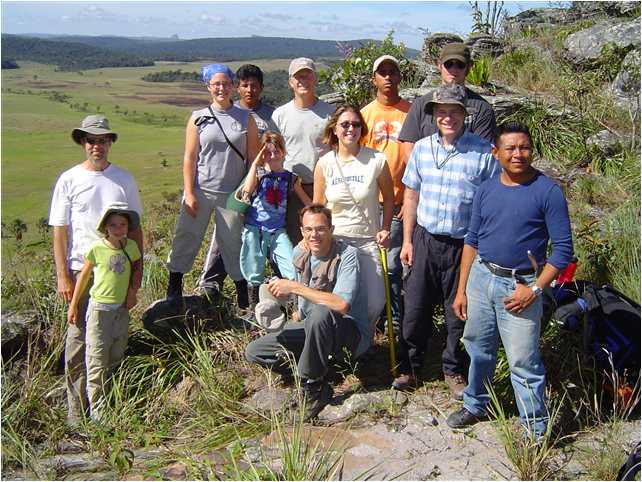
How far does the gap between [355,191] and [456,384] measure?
5.18 feet

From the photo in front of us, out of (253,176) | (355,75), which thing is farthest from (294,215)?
(355,75)

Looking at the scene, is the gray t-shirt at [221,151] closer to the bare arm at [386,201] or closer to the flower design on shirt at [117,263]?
the flower design on shirt at [117,263]

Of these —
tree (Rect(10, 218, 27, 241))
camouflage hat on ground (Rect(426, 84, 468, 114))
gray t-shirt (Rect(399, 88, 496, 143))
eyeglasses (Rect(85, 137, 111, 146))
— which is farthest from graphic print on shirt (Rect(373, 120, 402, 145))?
tree (Rect(10, 218, 27, 241))

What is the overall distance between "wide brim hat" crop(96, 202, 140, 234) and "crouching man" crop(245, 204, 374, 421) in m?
1.15

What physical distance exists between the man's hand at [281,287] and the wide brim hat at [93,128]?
5.40 feet

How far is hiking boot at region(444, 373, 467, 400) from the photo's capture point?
448 cm

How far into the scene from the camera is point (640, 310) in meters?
4.28

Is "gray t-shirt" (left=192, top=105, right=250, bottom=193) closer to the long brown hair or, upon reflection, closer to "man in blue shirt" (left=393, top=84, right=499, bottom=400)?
the long brown hair

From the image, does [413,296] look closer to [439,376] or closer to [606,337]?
[439,376]

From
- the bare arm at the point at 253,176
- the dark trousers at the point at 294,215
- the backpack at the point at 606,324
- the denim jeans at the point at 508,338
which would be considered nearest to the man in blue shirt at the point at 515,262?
the denim jeans at the point at 508,338

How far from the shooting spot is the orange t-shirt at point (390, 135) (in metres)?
4.88

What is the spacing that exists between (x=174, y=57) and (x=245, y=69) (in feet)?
433

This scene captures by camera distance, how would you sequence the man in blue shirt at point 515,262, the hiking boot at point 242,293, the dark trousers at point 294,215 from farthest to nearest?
the hiking boot at point 242,293 → the dark trousers at point 294,215 → the man in blue shirt at point 515,262

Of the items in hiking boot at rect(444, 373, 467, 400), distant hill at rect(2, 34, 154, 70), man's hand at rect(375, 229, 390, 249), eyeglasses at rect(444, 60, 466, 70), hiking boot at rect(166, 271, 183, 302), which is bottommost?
hiking boot at rect(444, 373, 467, 400)
